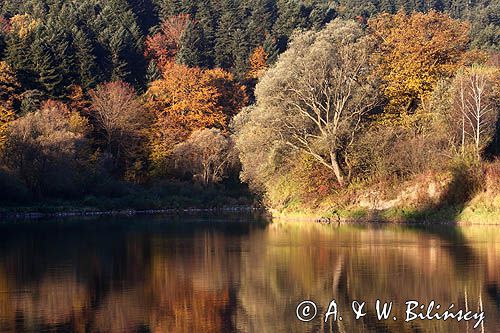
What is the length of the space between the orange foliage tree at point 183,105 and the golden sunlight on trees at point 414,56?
2759 cm

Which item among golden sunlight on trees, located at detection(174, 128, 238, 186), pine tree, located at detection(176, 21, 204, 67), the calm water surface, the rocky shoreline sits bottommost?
the calm water surface

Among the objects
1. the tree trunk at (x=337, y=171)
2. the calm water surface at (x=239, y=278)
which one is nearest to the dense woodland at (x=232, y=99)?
the tree trunk at (x=337, y=171)

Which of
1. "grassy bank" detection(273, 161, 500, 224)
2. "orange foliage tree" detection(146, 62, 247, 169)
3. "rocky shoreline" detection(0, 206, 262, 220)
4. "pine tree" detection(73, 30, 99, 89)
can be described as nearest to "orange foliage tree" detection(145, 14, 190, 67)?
"orange foliage tree" detection(146, 62, 247, 169)

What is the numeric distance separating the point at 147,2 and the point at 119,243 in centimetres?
9319

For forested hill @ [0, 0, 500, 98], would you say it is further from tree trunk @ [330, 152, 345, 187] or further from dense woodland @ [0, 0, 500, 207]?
tree trunk @ [330, 152, 345, 187]

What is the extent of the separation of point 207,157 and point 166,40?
3902cm

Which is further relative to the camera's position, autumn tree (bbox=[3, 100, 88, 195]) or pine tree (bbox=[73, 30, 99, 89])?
pine tree (bbox=[73, 30, 99, 89])

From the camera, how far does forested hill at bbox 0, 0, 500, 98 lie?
82125mm

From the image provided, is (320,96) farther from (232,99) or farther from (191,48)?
(191,48)

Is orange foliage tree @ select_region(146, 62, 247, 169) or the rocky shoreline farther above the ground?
orange foliage tree @ select_region(146, 62, 247, 169)

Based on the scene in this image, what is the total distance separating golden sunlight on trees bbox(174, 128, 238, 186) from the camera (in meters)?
74.7

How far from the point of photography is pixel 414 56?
56844 mm

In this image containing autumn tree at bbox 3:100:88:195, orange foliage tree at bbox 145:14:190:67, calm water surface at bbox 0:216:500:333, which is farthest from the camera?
orange foliage tree at bbox 145:14:190:67

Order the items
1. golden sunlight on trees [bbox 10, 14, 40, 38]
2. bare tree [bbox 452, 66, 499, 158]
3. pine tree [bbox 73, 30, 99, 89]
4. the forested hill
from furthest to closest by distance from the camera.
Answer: pine tree [bbox 73, 30, 99, 89] → golden sunlight on trees [bbox 10, 14, 40, 38] → the forested hill → bare tree [bbox 452, 66, 499, 158]
